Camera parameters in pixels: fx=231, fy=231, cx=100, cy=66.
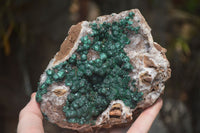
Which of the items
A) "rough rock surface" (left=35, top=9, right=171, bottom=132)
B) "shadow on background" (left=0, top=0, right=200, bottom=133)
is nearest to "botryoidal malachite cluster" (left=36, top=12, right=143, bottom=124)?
"rough rock surface" (left=35, top=9, right=171, bottom=132)

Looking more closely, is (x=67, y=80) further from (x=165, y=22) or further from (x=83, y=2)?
(x=165, y=22)

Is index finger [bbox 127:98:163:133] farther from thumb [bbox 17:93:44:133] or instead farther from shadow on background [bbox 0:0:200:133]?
shadow on background [bbox 0:0:200:133]

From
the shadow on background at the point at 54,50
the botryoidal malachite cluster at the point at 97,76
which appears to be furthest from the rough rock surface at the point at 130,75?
the shadow on background at the point at 54,50

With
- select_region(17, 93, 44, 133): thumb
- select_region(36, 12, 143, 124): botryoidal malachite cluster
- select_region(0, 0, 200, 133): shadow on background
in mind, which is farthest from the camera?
select_region(0, 0, 200, 133): shadow on background

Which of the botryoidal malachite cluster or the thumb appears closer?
the thumb

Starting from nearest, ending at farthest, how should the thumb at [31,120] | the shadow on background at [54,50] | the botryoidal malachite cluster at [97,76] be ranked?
1. the thumb at [31,120]
2. the botryoidal malachite cluster at [97,76]
3. the shadow on background at [54,50]

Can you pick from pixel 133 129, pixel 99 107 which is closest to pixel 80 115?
pixel 99 107

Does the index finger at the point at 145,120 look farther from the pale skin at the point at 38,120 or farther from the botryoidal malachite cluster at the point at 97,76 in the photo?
the botryoidal malachite cluster at the point at 97,76

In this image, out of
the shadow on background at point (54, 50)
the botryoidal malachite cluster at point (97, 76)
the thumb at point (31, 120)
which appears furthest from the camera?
the shadow on background at point (54, 50)
